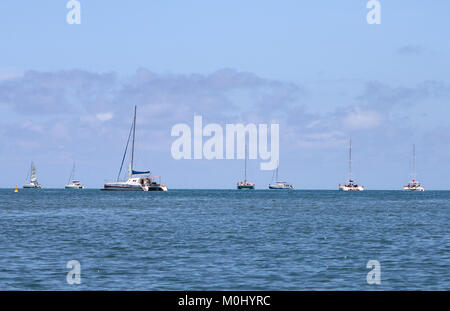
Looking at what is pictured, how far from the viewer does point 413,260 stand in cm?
3397

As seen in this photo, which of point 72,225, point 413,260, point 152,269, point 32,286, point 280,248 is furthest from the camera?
point 72,225

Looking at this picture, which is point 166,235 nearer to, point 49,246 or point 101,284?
point 49,246

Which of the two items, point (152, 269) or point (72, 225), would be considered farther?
point (72, 225)

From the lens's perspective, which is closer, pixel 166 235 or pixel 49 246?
pixel 49 246

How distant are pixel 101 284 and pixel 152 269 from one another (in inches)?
178

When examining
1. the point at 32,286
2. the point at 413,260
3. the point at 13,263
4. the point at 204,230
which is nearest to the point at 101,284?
the point at 32,286

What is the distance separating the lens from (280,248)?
39969 mm

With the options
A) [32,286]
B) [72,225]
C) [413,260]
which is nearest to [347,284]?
[413,260]

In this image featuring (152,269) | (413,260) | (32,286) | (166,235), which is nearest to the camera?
(32,286)

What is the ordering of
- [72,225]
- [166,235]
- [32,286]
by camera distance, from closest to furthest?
1. [32,286]
2. [166,235]
3. [72,225]

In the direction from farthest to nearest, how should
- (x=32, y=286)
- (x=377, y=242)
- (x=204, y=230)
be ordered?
(x=204, y=230)
(x=377, y=242)
(x=32, y=286)
